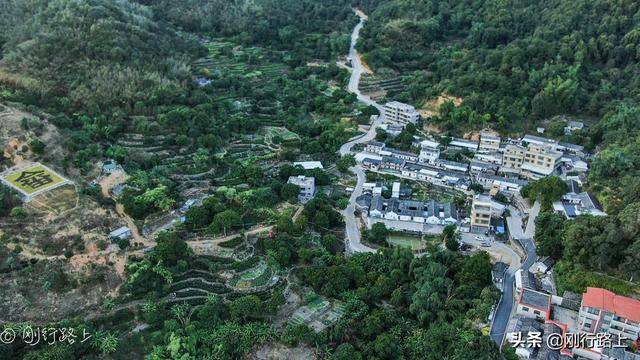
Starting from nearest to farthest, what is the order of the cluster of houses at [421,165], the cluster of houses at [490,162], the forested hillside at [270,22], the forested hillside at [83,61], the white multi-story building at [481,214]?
the white multi-story building at [481,214] → the cluster of houses at [490,162] → the cluster of houses at [421,165] → the forested hillside at [83,61] → the forested hillside at [270,22]

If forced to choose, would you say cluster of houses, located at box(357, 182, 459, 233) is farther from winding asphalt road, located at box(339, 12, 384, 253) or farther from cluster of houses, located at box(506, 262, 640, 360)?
cluster of houses, located at box(506, 262, 640, 360)

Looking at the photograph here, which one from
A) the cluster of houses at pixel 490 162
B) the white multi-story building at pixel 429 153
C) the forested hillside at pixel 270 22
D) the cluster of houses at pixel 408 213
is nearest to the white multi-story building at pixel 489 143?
the cluster of houses at pixel 490 162

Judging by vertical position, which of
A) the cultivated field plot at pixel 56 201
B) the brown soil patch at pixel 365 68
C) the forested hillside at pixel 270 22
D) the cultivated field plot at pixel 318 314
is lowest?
the cultivated field plot at pixel 318 314

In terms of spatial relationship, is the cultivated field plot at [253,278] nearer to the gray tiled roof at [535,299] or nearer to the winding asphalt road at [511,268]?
the winding asphalt road at [511,268]

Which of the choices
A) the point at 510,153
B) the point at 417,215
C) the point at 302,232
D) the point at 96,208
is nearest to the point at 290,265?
the point at 302,232

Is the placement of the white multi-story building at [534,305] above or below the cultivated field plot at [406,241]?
above

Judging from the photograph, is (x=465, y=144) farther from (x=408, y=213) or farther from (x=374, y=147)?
(x=408, y=213)

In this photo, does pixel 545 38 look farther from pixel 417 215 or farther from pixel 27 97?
pixel 27 97
